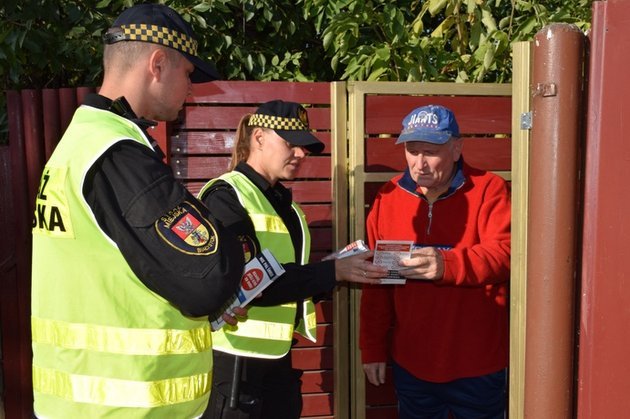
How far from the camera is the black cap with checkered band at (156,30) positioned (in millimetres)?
1733

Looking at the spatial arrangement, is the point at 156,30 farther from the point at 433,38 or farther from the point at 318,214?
the point at 433,38

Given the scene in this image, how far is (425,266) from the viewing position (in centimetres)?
254

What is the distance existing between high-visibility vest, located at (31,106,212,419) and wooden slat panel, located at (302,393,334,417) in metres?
2.29

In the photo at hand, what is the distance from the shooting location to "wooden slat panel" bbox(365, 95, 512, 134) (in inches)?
135

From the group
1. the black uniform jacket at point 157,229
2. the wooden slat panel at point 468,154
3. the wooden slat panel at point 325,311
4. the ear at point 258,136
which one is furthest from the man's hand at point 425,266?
the wooden slat panel at point 325,311

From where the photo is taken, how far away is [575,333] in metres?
1.48

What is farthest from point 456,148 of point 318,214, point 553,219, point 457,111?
point 553,219

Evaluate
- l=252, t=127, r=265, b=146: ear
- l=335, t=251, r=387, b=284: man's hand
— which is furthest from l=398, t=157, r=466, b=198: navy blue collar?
l=252, t=127, r=265, b=146: ear

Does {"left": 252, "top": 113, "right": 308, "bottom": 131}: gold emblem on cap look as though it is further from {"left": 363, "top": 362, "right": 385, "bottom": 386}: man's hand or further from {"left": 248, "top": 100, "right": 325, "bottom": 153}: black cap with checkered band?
{"left": 363, "top": 362, "right": 385, "bottom": 386}: man's hand

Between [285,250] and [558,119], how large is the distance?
1460 millimetres

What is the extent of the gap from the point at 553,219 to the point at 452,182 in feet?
4.49

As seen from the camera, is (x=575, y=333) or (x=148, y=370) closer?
(x=575, y=333)

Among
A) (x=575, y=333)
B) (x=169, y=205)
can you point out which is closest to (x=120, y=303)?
(x=169, y=205)

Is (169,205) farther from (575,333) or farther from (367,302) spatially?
(367,302)
